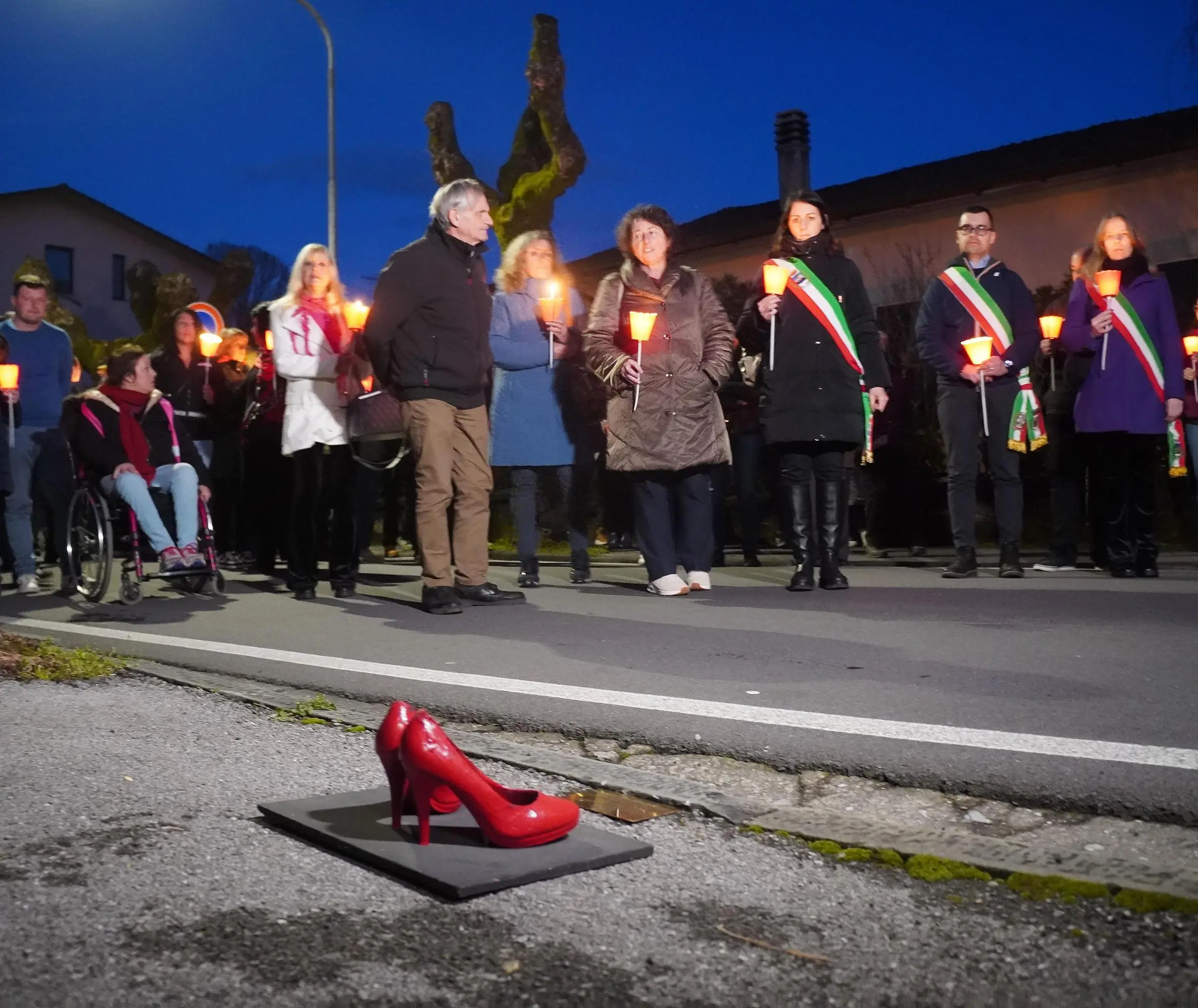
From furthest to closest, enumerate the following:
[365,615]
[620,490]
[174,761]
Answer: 1. [620,490]
2. [365,615]
3. [174,761]

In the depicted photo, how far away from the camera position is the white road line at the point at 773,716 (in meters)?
3.67

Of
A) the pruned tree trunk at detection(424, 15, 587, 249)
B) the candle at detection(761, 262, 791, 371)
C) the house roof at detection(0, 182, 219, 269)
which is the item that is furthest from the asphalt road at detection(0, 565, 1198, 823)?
the house roof at detection(0, 182, 219, 269)

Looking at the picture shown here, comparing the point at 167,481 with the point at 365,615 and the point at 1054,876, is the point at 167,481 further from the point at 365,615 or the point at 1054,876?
the point at 1054,876

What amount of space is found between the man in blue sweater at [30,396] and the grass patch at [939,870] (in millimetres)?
8547

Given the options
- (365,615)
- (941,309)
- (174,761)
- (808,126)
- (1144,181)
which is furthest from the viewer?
(808,126)

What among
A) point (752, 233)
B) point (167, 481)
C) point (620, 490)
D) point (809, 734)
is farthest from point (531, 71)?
point (809, 734)

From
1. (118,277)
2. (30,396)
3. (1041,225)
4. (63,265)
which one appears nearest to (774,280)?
(30,396)

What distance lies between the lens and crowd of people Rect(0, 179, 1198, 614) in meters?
7.69

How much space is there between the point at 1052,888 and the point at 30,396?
942 cm

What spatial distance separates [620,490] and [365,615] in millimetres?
5796

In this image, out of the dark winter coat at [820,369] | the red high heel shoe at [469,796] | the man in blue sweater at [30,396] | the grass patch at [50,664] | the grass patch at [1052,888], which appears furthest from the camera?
the man in blue sweater at [30,396]

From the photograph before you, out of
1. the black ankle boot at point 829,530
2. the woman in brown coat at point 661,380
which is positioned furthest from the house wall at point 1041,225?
the woman in brown coat at point 661,380

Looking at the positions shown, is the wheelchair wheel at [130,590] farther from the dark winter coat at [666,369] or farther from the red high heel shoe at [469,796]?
the red high heel shoe at [469,796]

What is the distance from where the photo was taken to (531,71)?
25.4m
